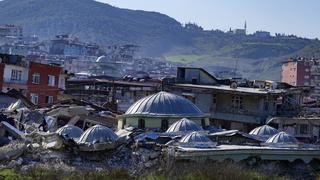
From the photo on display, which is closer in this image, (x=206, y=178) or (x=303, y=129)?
(x=206, y=178)

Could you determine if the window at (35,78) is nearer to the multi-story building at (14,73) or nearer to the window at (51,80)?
the multi-story building at (14,73)

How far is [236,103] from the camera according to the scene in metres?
63.3

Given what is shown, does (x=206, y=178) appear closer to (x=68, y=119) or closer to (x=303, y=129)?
(x=68, y=119)

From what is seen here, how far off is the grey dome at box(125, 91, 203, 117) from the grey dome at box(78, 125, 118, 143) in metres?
6.70

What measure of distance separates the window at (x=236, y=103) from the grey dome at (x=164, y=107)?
62.2 ft

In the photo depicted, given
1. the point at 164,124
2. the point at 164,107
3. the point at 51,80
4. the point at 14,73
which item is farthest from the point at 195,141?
the point at 51,80

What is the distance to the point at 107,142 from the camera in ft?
116

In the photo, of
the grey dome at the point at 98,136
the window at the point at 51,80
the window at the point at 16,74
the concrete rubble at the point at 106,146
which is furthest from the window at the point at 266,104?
the grey dome at the point at 98,136

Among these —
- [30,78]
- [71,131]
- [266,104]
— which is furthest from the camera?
[30,78]

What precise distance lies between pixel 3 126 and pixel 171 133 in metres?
9.11

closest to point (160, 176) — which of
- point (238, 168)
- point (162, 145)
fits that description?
point (238, 168)

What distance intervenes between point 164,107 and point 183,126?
12.4 feet

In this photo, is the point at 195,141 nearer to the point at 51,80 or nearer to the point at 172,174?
the point at 172,174

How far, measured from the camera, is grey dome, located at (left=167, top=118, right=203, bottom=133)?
1558 inches
